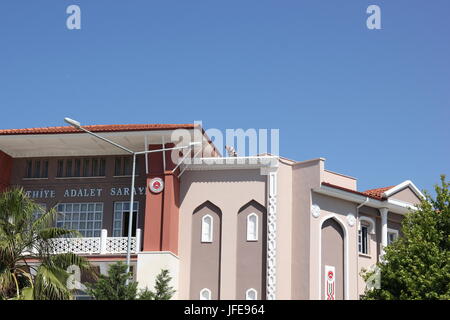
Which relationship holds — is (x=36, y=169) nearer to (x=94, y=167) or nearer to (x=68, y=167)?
(x=68, y=167)

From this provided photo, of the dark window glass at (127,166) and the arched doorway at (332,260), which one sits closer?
the arched doorway at (332,260)

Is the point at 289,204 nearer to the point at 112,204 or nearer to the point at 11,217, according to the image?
the point at 112,204

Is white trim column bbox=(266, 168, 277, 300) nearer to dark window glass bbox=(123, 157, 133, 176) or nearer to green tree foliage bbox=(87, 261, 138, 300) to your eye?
dark window glass bbox=(123, 157, 133, 176)

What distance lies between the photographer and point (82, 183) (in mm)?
34375

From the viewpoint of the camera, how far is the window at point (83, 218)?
1331 inches

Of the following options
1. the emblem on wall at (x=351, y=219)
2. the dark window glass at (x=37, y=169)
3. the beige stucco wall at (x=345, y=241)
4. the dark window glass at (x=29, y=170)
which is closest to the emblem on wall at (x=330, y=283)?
the beige stucco wall at (x=345, y=241)

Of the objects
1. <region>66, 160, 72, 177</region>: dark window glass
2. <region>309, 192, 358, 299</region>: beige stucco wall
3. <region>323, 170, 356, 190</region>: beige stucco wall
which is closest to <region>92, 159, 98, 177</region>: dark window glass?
<region>66, 160, 72, 177</region>: dark window glass

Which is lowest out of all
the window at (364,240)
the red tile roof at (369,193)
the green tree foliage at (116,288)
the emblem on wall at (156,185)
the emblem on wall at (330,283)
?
the green tree foliage at (116,288)

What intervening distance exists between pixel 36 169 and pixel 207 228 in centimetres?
847

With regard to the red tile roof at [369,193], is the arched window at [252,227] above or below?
below

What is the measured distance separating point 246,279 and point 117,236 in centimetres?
589

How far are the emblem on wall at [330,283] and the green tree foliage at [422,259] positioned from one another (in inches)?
60.6

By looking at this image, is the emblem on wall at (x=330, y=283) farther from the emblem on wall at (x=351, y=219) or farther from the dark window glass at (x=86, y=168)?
the dark window glass at (x=86, y=168)
